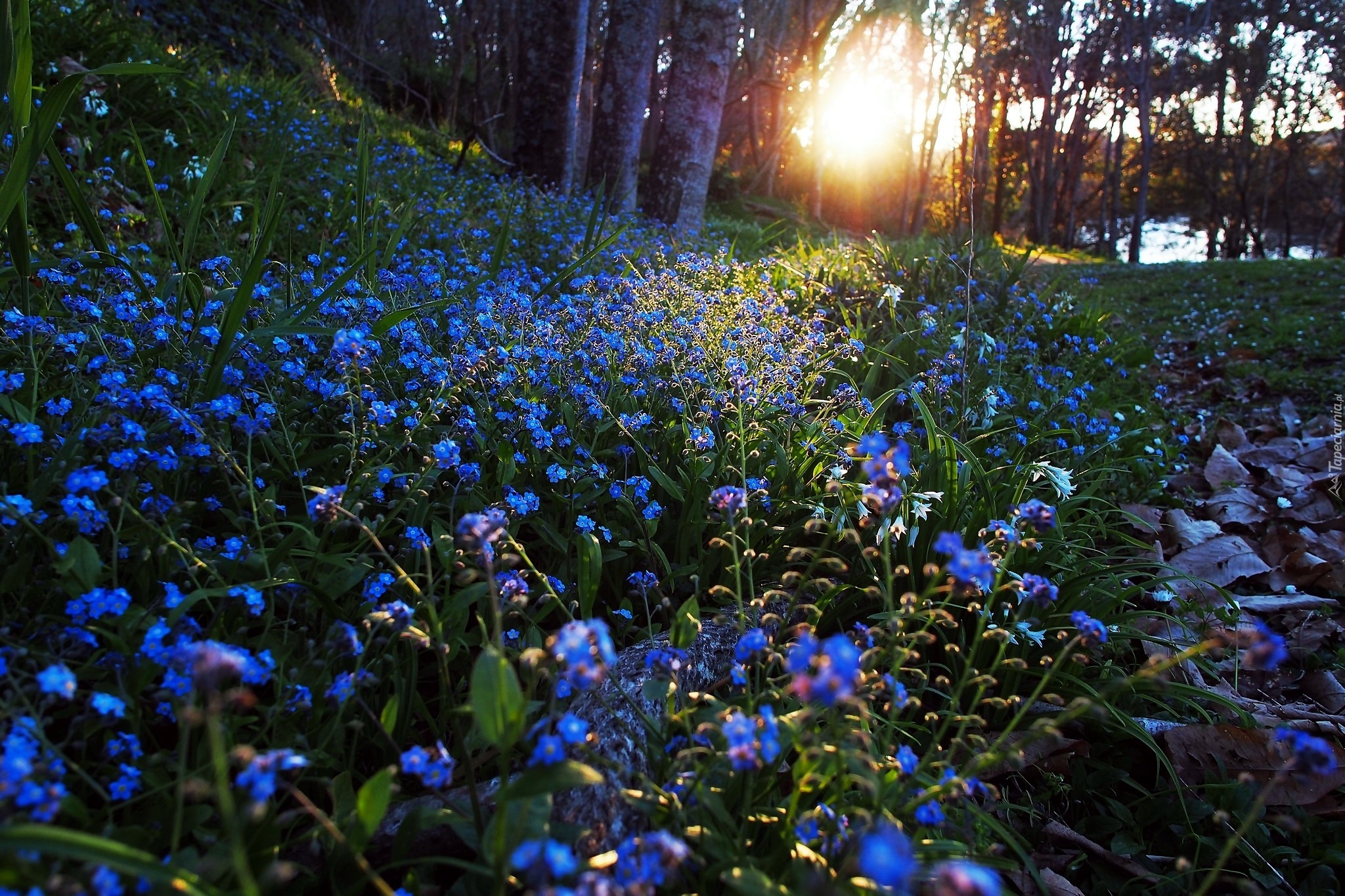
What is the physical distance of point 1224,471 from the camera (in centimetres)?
363

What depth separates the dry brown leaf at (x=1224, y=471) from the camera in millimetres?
3528

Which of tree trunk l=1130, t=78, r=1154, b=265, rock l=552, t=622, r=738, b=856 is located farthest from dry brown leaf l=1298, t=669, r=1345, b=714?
tree trunk l=1130, t=78, r=1154, b=265

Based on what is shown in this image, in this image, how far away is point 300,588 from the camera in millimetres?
1541

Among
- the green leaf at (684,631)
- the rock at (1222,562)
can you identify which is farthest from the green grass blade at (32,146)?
the rock at (1222,562)

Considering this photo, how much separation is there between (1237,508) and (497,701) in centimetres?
331

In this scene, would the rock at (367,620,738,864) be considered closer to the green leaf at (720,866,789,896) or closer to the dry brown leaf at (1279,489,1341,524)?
the green leaf at (720,866,789,896)

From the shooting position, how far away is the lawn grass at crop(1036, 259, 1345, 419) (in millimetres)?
5008

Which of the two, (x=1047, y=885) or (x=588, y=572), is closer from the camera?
(x=1047, y=885)

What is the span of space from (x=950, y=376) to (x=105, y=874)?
2.91 meters

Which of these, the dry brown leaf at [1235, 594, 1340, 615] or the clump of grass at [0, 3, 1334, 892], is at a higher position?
the clump of grass at [0, 3, 1334, 892]

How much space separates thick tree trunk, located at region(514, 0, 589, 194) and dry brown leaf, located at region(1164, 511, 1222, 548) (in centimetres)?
578

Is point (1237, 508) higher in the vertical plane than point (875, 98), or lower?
lower

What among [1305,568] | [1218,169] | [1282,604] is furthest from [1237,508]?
[1218,169]

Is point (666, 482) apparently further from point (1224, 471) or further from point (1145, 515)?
point (1224, 471)
